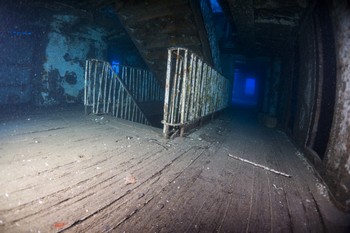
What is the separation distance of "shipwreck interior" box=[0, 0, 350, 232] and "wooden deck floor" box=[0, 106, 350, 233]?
0.06ft

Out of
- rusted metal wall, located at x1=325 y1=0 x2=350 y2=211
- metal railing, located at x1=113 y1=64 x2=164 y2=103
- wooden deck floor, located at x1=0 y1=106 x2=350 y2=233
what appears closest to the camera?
wooden deck floor, located at x1=0 y1=106 x2=350 y2=233

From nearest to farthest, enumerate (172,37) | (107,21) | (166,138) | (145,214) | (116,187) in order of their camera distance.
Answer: (145,214), (116,187), (166,138), (172,37), (107,21)

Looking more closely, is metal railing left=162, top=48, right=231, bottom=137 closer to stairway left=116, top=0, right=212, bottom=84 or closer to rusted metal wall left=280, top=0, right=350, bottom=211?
stairway left=116, top=0, right=212, bottom=84

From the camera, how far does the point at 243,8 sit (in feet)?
17.3

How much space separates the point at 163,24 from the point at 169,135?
3.58m

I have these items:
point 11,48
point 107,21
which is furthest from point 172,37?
point 11,48

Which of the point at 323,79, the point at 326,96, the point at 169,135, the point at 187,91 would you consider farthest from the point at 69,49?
the point at 326,96

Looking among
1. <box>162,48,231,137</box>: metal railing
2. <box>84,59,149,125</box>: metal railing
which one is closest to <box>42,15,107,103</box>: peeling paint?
<box>84,59,149,125</box>: metal railing

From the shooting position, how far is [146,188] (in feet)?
8.25

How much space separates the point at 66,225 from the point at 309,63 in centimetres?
601

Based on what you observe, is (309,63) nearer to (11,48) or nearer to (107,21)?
(107,21)

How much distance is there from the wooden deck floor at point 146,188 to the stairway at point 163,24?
11.6ft

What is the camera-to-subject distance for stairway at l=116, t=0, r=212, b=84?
18.4 feet

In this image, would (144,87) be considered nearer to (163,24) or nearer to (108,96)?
(108,96)
